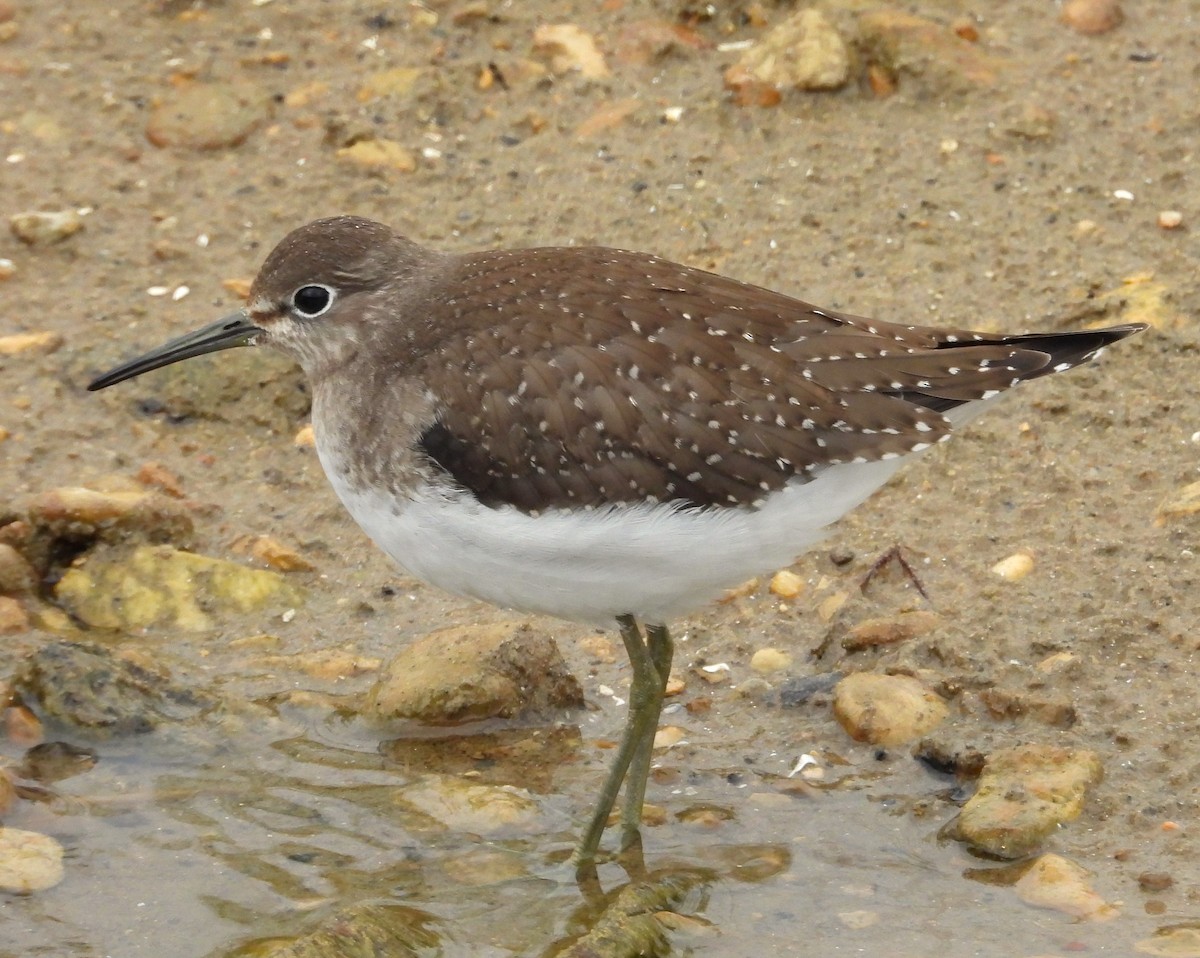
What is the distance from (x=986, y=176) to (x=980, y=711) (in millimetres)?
3723

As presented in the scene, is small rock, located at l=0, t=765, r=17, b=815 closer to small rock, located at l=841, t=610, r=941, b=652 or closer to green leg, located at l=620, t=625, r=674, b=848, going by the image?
green leg, located at l=620, t=625, r=674, b=848

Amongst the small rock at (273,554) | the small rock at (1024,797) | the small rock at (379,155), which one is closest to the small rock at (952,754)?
the small rock at (1024,797)

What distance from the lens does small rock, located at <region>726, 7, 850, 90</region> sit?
9.97 metres

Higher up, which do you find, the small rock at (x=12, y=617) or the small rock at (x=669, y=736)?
the small rock at (x=12, y=617)

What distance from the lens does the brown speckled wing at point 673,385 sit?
5.90 m

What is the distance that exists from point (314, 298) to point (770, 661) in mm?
2445

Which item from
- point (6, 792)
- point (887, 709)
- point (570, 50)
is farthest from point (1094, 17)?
point (6, 792)

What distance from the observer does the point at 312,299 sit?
6812 millimetres

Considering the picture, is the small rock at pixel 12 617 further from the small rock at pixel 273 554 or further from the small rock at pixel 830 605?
the small rock at pixel 830 605

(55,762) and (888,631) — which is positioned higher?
(888,631)

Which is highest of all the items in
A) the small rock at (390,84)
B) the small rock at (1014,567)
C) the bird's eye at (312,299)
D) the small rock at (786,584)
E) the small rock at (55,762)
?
the bird's eye at (312,299)

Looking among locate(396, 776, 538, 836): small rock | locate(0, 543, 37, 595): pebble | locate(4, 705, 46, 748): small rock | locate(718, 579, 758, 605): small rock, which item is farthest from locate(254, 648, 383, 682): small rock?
locate(718, 579, 758, 605): small rock

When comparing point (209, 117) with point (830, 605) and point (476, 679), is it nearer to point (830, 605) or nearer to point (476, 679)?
point (476, 679)

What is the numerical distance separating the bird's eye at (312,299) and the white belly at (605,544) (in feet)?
3.29
